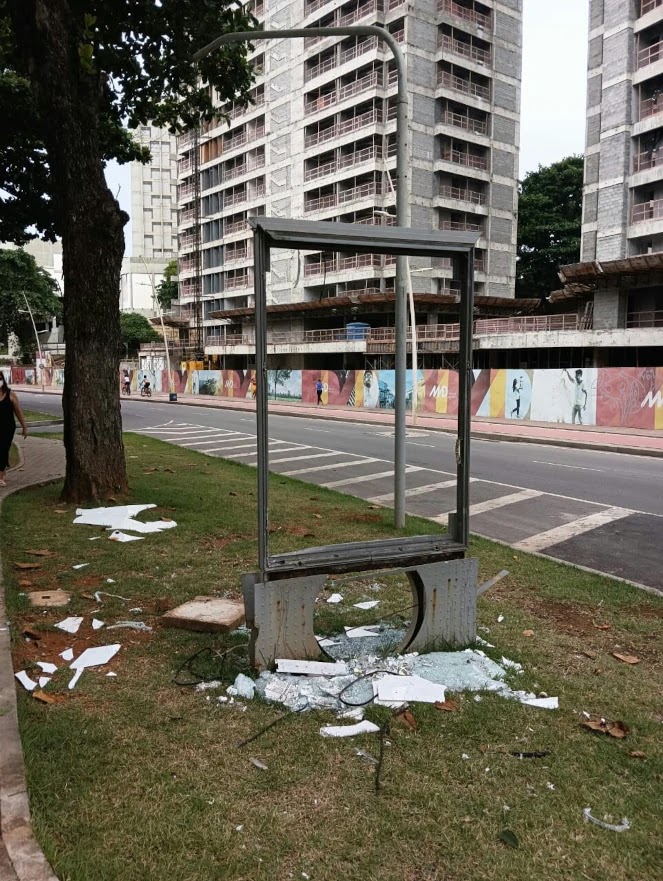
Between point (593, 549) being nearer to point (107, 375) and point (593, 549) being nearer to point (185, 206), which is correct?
point (107, 375)

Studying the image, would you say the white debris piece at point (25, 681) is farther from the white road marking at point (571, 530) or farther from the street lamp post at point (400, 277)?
the white road marking at point (571, 530)

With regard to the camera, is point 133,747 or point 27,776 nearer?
point 27,776

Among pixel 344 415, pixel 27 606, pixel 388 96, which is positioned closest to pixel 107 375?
pixel 27 606

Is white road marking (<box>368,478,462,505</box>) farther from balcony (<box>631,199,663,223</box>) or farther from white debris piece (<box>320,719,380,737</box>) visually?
balcony (<box>631,199,663,223</box>)

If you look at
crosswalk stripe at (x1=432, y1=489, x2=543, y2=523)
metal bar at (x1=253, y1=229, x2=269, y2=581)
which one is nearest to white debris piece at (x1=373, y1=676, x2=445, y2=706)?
metal bar at (x1=253, y1=229, x2=269, y2=581)

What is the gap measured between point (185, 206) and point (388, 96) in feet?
93.8

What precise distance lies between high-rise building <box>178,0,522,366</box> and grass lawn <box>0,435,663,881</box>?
133 ft

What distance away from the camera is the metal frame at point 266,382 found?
12.6ft

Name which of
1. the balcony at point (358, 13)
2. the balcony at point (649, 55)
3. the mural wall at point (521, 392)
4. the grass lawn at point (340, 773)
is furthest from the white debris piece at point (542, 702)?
the balcony at point (358, 13)

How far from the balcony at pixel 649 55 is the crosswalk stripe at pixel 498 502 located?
1212 inches

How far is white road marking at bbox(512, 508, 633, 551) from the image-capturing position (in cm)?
787

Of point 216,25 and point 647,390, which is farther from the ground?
point 216,25

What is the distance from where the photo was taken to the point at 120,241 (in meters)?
8.66

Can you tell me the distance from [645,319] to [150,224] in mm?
91522
